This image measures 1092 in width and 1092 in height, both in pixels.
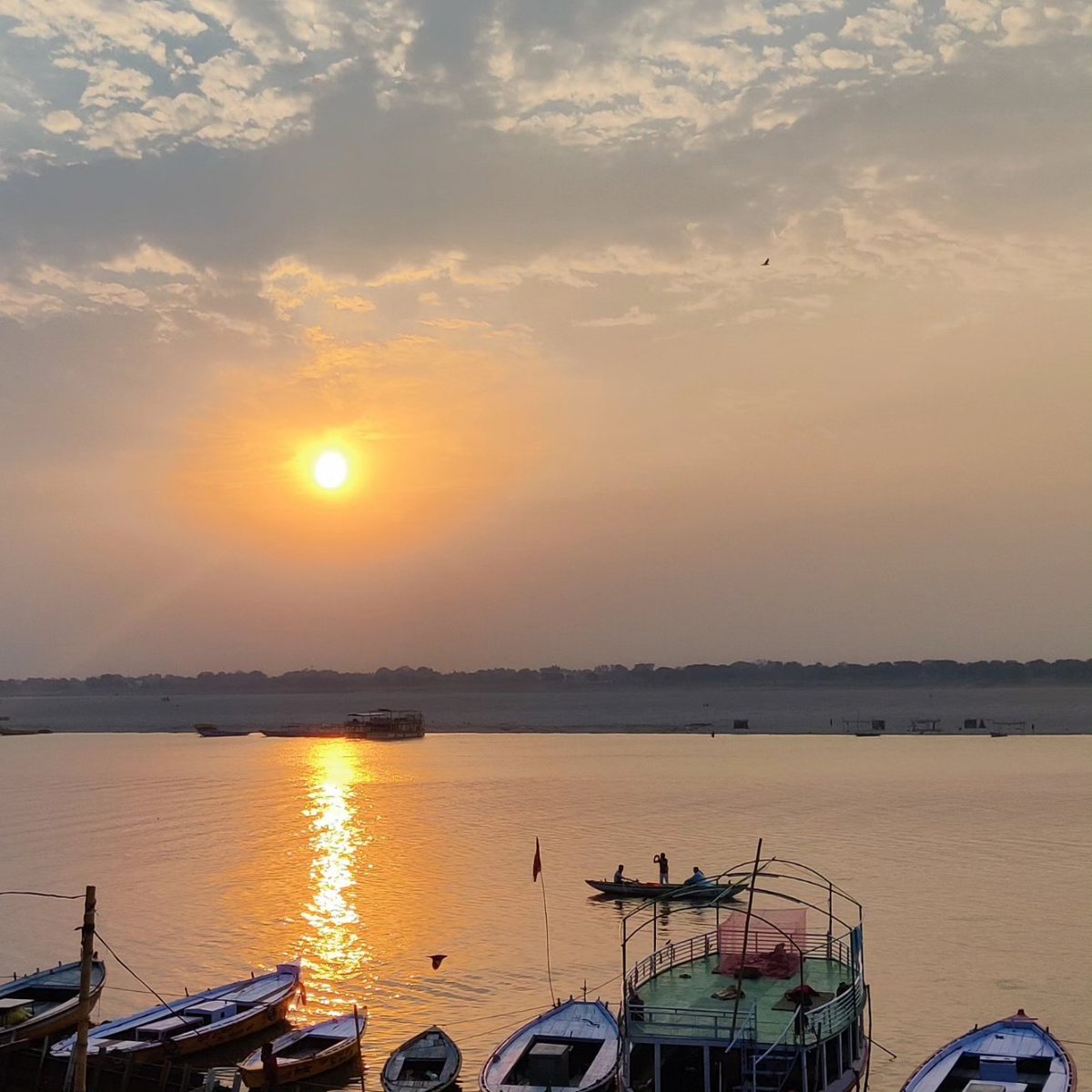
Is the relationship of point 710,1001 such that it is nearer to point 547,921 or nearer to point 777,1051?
point 777,1051

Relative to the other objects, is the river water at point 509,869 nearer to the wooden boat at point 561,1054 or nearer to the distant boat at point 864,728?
the wooden boat at point 561,1054

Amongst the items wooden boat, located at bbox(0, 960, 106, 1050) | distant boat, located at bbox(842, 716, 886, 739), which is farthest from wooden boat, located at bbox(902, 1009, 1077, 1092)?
distant boat, located at bbox(842, 716, 886, 739)

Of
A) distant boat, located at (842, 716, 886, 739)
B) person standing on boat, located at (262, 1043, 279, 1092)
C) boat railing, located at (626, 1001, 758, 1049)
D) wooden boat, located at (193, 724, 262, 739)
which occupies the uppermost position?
boat railing, located at (626, 1001, 758, 1049)

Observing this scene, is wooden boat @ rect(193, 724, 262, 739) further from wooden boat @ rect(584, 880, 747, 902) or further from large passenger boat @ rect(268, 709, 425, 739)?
wooden boat @ rect(584, 880, 747, 902)

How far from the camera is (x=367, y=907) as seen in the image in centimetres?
5147

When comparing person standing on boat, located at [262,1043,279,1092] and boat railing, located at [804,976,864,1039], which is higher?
boat railing, located at [804,976,864,1039]

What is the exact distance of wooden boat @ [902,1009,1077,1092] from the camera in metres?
26.6

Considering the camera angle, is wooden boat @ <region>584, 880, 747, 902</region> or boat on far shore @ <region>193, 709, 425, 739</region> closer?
wooden boat @ <region>584, 880, 747, 902</region>

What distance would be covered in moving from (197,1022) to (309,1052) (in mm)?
3883

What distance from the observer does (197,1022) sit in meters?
31.8

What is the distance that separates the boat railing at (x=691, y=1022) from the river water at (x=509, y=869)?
701cm

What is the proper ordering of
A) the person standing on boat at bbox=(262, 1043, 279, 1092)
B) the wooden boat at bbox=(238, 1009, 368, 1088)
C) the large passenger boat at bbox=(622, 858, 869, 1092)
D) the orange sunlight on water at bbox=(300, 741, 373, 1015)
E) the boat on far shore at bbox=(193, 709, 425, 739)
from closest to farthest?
1. the large passenger boat at bbox=(622, 858, 869, 1092)
2. the person standing on boat at bbox=(262, 1043, 279, 1092)
3. the wooden boat at bbox=(238, 1009, 368, 1088)
4. the orange sunlight on water at bbox=(300, 741, 373, 1015)
5. the boat on far shore at bbox=(193, 709, 425, 739)

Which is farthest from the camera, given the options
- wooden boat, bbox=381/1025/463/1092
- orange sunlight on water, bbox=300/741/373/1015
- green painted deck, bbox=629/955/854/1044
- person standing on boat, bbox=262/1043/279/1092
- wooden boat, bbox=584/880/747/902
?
wooden boat, bbox=584/880/747/902

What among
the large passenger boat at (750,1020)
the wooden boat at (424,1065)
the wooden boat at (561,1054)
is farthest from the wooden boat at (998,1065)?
the wooden boat at (424,1065)
